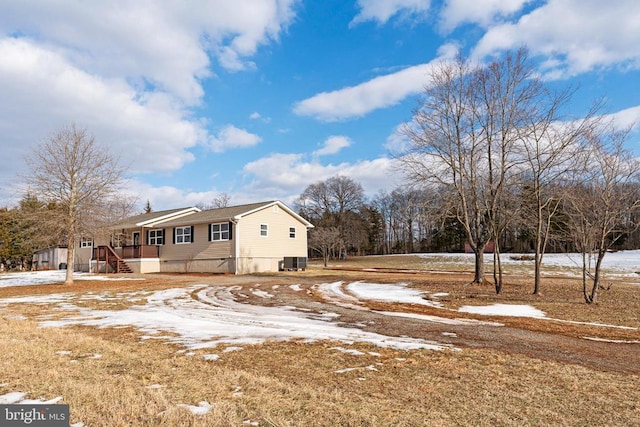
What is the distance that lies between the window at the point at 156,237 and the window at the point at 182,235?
1.55 metres

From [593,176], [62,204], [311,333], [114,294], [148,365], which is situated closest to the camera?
[148,365]

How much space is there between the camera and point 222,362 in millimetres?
5457

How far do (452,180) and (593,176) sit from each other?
19.8ft

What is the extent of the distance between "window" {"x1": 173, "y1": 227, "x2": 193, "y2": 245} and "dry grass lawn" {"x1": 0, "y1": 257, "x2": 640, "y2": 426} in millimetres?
22164

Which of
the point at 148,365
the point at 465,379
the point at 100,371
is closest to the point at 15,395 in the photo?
the point at 100,371

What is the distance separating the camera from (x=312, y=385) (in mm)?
4488

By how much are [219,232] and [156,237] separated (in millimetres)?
6479

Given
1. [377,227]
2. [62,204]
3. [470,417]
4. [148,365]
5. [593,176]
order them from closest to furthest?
1. [470,417]
2. [148,365]
3. [593,176]
4. [62,204]
5. [377,227]

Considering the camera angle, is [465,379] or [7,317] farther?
[7,317]

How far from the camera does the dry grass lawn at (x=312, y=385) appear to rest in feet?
11.8

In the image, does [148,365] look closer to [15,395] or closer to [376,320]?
[15,395]

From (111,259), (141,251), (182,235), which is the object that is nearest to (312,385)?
(182,235)

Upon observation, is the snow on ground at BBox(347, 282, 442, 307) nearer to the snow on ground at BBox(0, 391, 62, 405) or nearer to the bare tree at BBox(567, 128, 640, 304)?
the bare tree at BBox(567, 128, 640, 304)

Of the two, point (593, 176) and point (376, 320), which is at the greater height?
point (593, 176)
